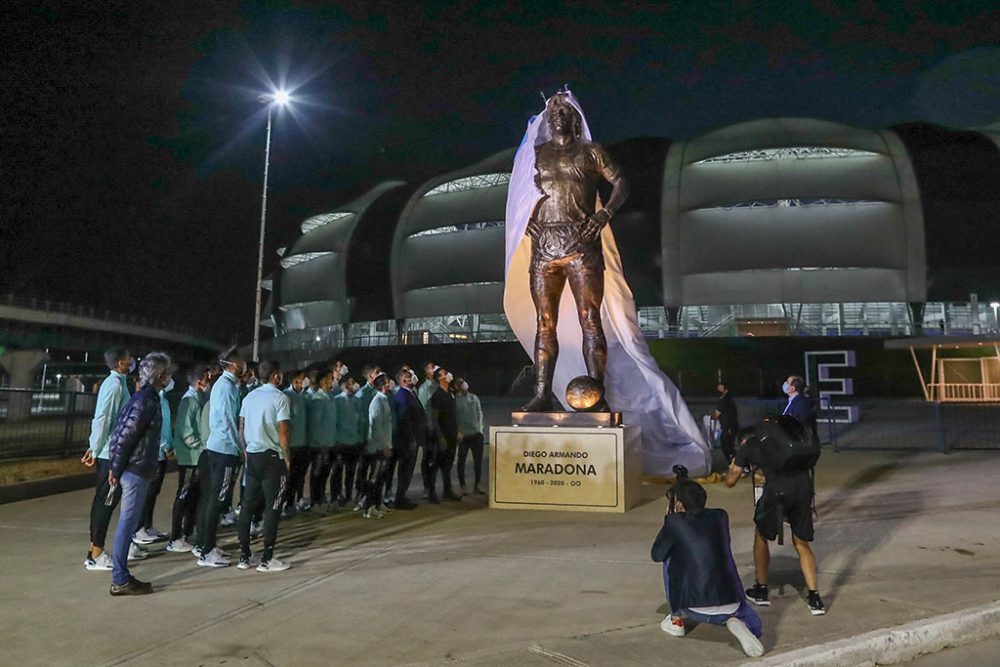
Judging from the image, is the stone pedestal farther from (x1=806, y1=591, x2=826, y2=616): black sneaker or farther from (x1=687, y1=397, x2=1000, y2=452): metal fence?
(x1=687, y1=397, x2=1000, y2=452): metal fence

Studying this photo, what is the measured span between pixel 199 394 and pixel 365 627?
13.7 ft

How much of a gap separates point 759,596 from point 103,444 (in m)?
5.53

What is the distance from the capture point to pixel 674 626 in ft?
12.8

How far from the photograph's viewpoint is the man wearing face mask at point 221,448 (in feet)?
19.2

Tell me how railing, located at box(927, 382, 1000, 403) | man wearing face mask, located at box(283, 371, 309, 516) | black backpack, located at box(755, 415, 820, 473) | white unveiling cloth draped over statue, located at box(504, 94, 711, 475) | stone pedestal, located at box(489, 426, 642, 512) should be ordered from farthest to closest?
railing, located at box(927, 382, 1000, 403) < white unveiling cloth draped over statue, located at box(504, 94, 711, 475) < stone pedestal, located at box(489, 426, 642, 512) < man wearing face mask, located at box(283, 371, 309, 516) < black backpack, located at box(755, 415, 820, 473)

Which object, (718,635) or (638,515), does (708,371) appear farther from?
(718,635)

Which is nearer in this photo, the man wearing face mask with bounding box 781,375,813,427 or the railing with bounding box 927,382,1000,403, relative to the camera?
the man wearing face mask with bounding box 781,375,813,427

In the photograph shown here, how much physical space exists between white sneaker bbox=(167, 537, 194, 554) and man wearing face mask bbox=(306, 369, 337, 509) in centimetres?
201

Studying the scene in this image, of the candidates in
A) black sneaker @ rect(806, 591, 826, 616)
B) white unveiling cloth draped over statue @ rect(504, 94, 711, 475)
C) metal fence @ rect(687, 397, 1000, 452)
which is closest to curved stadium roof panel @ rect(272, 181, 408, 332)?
metal fence @ rect(687, 397, 1000, 452)

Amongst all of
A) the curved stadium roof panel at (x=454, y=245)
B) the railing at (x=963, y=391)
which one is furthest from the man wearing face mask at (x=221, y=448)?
the curved stadium roof panel at (x=454, y=245)

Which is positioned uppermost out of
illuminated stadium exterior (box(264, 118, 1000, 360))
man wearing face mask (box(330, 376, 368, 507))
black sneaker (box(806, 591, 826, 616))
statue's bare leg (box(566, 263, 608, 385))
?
illuminated stadium exterior (box(264, 118, 1000, 360))

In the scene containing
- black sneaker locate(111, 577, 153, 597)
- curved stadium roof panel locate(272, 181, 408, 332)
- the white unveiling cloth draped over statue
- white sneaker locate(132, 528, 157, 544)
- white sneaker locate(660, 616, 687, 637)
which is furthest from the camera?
curved stadium roof panel locate(272, 181, 408, 332)

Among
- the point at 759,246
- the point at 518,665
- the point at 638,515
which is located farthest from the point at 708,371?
the point at 518,665

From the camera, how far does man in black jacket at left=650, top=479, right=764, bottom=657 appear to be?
3.70m
